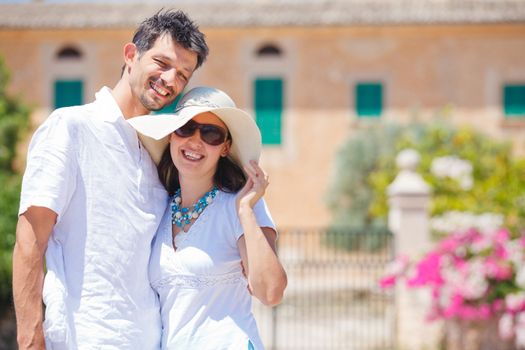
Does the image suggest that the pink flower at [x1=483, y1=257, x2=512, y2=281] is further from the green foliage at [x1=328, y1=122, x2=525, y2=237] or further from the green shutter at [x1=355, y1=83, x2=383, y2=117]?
the green shutter at [x1=355, y1=83, x2=383, y2=117]

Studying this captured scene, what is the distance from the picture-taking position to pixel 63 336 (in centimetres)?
267

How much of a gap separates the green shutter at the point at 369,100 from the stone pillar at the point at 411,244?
8.60 meters

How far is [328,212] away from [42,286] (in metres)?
15.7

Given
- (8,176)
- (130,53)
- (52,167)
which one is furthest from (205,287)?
(8,176)

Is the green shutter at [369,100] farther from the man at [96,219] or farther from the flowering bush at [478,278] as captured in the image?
the man at [96,219]

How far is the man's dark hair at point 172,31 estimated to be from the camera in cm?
289

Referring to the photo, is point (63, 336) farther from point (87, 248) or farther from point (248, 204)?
point (248, 204)

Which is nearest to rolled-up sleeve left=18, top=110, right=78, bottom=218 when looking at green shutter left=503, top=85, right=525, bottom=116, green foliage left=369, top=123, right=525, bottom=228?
green foliage left=369, top=123, right=525, bottom=228

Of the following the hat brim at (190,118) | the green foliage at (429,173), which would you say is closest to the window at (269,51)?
the green foliage at (429,173)

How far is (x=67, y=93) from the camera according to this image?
19500mm

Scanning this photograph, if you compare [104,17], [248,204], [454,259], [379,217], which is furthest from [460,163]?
[248,204]

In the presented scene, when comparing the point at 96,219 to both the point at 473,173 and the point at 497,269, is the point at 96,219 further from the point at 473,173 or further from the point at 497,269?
the point at 473,173

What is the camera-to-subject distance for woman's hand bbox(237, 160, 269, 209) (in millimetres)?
2875

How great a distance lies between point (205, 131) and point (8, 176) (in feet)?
24.9
